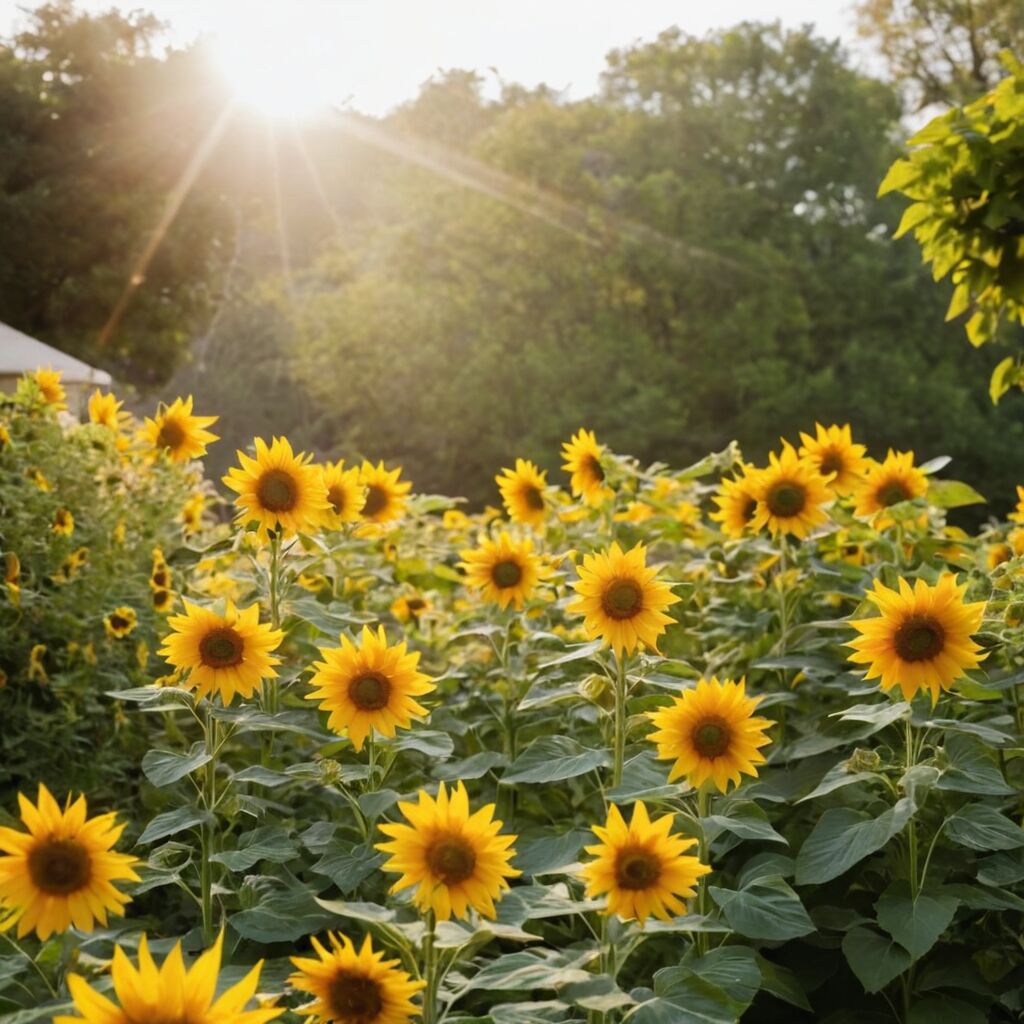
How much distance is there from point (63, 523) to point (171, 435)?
622mm

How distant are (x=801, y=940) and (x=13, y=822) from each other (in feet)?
5.22

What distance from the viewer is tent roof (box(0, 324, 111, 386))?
962cm

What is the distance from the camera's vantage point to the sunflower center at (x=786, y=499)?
3100mm

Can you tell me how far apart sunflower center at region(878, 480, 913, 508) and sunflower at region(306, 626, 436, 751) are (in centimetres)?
164

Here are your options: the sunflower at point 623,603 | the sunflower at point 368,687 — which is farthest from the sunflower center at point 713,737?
the sunflower at point 368,687

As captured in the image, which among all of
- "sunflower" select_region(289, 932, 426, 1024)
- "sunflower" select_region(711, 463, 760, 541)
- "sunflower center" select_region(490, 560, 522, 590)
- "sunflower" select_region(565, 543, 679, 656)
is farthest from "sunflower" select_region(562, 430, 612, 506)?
"sunflower" select_region(289, 932, 426, 1024)

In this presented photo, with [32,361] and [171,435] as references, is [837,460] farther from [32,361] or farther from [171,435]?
[32,361]

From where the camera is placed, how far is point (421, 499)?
3.84 m

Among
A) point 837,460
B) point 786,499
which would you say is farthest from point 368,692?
point 837,460

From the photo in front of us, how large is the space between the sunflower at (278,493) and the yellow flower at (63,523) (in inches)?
51.0

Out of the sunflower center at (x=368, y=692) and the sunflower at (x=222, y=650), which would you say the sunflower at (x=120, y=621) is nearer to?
the sunflower at (x=222, y=650)

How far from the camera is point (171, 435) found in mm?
3285

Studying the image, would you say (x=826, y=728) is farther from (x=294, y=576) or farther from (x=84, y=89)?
(x=84, y=89)

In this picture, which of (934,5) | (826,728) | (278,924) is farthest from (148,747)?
(934,5)
